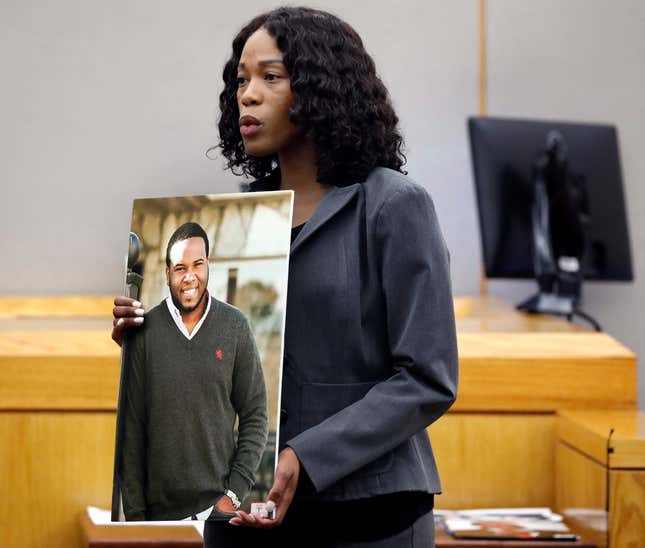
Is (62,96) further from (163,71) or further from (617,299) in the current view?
(617,299)

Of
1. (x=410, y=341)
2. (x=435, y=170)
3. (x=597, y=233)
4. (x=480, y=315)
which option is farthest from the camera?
(x=435, y=170)

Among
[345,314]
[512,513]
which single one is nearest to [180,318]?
[345,314]

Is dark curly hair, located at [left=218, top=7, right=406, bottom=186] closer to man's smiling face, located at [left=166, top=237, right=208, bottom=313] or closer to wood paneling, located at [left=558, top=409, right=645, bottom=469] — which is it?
man's smiling face, located at [left=166, top=237, right=208, bottom=313]

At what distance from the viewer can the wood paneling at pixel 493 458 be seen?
2811 mm

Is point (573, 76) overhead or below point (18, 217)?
overhead

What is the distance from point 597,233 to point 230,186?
1.37 metres

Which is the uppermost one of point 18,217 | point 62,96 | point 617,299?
point 62,96

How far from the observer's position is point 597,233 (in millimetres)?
4352

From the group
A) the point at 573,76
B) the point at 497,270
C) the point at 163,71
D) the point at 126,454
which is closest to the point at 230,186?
the point at 163,71

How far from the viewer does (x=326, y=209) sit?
1363 millimetres

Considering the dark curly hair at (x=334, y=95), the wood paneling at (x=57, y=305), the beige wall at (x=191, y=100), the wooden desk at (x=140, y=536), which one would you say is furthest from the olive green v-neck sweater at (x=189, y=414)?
the beige wall at (x=191, y=100)

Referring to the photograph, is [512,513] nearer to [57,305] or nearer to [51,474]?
[51,474]

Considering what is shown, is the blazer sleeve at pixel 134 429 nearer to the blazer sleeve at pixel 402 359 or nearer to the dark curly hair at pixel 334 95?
the blazer sleeve at pixel 402 359

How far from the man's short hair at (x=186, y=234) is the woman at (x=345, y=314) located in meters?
0.08
